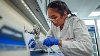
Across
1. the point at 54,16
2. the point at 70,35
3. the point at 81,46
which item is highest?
the point at 54,16

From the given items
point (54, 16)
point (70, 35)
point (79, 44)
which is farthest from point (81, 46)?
point (54, 16)

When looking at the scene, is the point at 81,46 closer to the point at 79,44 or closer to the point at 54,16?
the point at 79,44

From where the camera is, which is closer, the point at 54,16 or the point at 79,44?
the point at 79,44

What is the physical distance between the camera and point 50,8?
1.07 metres

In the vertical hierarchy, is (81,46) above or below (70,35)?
below

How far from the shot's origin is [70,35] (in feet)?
3.66

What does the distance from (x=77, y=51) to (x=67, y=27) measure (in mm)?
→ 410

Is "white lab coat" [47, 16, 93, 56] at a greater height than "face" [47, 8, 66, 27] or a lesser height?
lesser

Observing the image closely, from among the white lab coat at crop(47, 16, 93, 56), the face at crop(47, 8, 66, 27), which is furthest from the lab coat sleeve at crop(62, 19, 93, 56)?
the face at crop(47, 8, 66, 27)

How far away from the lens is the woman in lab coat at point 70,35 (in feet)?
2.92

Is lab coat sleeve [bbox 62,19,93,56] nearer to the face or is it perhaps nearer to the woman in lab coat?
the woman in lab coat

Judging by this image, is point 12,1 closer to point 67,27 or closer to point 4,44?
point 4,44

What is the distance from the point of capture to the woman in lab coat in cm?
89

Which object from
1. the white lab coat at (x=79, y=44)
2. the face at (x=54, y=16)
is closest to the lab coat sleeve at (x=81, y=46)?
the white lab coat at (x=79, y=44)
